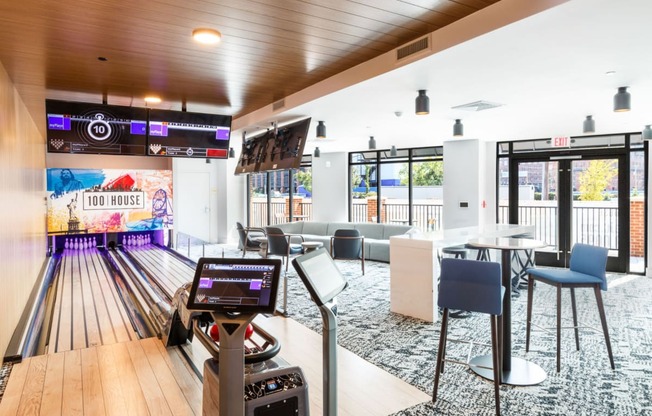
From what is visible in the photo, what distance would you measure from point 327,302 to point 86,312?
4308 millimetres

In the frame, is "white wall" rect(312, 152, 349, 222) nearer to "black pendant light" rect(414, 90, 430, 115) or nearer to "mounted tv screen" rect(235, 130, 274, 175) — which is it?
"mounted tv screen" rect(235, 130, 274, 175)

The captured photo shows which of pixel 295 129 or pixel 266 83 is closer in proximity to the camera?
pixel 266 83

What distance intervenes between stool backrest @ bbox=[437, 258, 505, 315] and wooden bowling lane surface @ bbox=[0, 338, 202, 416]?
6.21 feet

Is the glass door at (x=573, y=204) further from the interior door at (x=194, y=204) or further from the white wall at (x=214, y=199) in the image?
the interior door at (x=194, y=204)

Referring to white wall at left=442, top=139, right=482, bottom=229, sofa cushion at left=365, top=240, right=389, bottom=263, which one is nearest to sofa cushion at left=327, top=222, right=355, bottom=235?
sofa cushion at left=365, top=240, right=389, bottom=263

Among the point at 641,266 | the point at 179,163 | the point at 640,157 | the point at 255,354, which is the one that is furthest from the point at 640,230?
the point at 179,163

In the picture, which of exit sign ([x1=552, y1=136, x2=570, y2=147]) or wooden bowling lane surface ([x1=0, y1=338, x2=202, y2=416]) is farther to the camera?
exit sign ([x1=552, y1=136, x2=570, y2=147])

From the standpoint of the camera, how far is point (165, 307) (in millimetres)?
5074

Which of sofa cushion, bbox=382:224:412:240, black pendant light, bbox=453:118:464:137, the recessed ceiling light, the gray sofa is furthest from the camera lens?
sofa cushion, bbox=382:224:412:240

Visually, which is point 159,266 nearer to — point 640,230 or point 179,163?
point 179,163

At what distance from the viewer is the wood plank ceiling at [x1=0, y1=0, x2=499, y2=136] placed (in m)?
2.76

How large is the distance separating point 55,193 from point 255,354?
880cm

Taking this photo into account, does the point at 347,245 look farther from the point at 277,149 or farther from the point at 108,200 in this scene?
the point at 108,200

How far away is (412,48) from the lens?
10.9 feet
